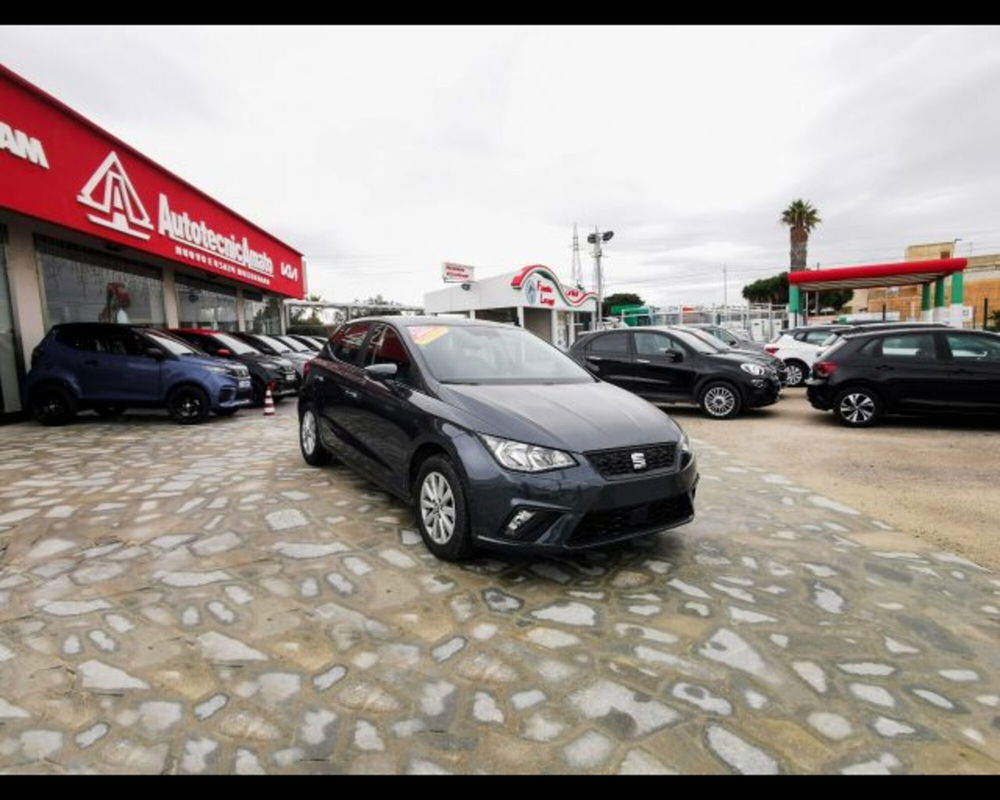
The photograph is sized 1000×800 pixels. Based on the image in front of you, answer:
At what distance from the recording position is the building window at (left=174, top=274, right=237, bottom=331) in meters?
14.5

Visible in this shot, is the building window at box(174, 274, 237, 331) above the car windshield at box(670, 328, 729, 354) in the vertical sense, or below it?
above

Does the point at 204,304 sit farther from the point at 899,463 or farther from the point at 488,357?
the point at 899,463

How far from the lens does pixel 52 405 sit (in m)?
8.60

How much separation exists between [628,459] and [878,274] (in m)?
21.0

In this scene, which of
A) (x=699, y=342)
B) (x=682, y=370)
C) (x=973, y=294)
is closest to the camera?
(x=682, y=370)

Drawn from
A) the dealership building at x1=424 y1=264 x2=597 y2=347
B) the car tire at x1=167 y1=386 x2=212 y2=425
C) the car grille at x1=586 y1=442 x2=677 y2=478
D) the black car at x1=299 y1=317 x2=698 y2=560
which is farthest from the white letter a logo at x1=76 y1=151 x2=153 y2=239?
the dealership building at x1=424 y1=264 x2=597 y2=347

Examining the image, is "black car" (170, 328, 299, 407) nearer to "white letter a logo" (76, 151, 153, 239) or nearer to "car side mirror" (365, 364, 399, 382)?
"white letter a logo" (76, 151, 153, 239)

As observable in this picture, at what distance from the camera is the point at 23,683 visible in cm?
237

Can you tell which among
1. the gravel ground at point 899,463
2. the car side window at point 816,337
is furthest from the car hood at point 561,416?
the car side window at point 816,337

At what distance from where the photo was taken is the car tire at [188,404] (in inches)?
352

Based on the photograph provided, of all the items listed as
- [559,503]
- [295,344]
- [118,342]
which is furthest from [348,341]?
[295,344]

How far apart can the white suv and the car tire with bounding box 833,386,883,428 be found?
558 centimetres

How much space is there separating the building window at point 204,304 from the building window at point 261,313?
51.9 inches

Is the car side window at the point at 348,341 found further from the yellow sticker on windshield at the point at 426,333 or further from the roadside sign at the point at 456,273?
the roadside sign at the point at 456,273
